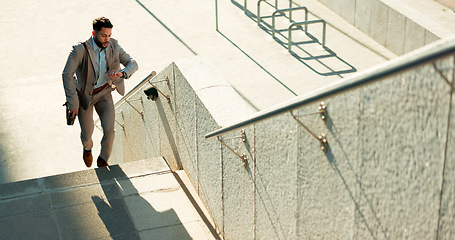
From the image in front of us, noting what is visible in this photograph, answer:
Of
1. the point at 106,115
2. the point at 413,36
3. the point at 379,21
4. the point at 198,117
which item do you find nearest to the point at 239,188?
the point at 198,117

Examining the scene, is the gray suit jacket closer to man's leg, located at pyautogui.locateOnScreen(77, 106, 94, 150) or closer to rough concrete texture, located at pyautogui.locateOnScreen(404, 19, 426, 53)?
man's leg, located at pyautogui.locateOnScreen(77, 106, 94, 150)

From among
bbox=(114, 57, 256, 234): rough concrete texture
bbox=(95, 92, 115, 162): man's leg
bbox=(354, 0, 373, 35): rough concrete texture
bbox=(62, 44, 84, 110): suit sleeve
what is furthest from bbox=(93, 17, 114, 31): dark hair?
bbox=(354, 0, 373, 35): rough concrete texture

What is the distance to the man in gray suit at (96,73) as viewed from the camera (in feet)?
22.5

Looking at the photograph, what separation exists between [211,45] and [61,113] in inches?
136

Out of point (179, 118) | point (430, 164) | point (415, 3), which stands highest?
point (430, 164)

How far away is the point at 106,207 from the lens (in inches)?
261

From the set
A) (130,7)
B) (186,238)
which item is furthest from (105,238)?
(130,7)

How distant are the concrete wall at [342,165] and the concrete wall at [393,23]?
260 inches

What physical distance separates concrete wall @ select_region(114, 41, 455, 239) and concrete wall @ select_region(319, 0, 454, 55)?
660 cm

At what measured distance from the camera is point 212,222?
6.51 meters

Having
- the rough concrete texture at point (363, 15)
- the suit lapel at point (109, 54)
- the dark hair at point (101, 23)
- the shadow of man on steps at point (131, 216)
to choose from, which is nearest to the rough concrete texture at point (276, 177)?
the shadow of man on steps at point (131, 216)

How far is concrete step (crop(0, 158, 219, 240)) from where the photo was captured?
20.4ft

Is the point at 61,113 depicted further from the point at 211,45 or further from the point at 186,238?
the point at 186,238

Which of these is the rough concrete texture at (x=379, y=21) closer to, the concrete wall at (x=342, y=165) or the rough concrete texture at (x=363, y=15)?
the rough concrete texture at (x=363, y=15)
